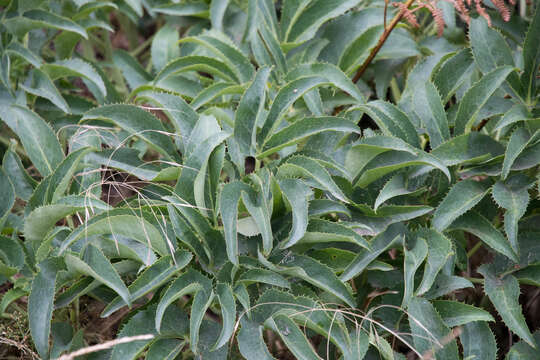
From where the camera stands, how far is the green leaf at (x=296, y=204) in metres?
1.09

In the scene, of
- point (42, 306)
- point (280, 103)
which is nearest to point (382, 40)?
point (280, 103)

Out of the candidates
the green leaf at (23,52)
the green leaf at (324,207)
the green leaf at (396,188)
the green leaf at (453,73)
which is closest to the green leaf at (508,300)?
the green leaf at (396,188)

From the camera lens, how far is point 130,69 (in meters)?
1.82

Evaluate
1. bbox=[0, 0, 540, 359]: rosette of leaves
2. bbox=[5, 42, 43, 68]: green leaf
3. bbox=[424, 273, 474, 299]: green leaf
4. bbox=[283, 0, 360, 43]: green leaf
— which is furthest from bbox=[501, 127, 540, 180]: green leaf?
bbox=[5, 42, 43, 68]: green leaf

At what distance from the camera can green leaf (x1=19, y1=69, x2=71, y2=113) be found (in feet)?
5.08

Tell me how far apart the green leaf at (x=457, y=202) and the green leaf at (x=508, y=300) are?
15 cm

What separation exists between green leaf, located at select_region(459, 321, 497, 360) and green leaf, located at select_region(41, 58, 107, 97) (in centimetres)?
100

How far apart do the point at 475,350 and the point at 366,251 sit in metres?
0.28

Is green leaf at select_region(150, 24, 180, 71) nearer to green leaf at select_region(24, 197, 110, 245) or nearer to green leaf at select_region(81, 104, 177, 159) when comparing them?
green leaf at select_region(81, 104, 177, 159)

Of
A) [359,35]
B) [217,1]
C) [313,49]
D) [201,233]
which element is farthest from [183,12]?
[201,233]

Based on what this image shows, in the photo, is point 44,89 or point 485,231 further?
point 44,89

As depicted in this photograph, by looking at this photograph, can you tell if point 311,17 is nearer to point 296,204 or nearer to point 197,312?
point 296,204

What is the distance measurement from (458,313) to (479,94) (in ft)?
1.49

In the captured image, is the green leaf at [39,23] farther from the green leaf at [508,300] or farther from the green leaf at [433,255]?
the green leaf at [508,300]
